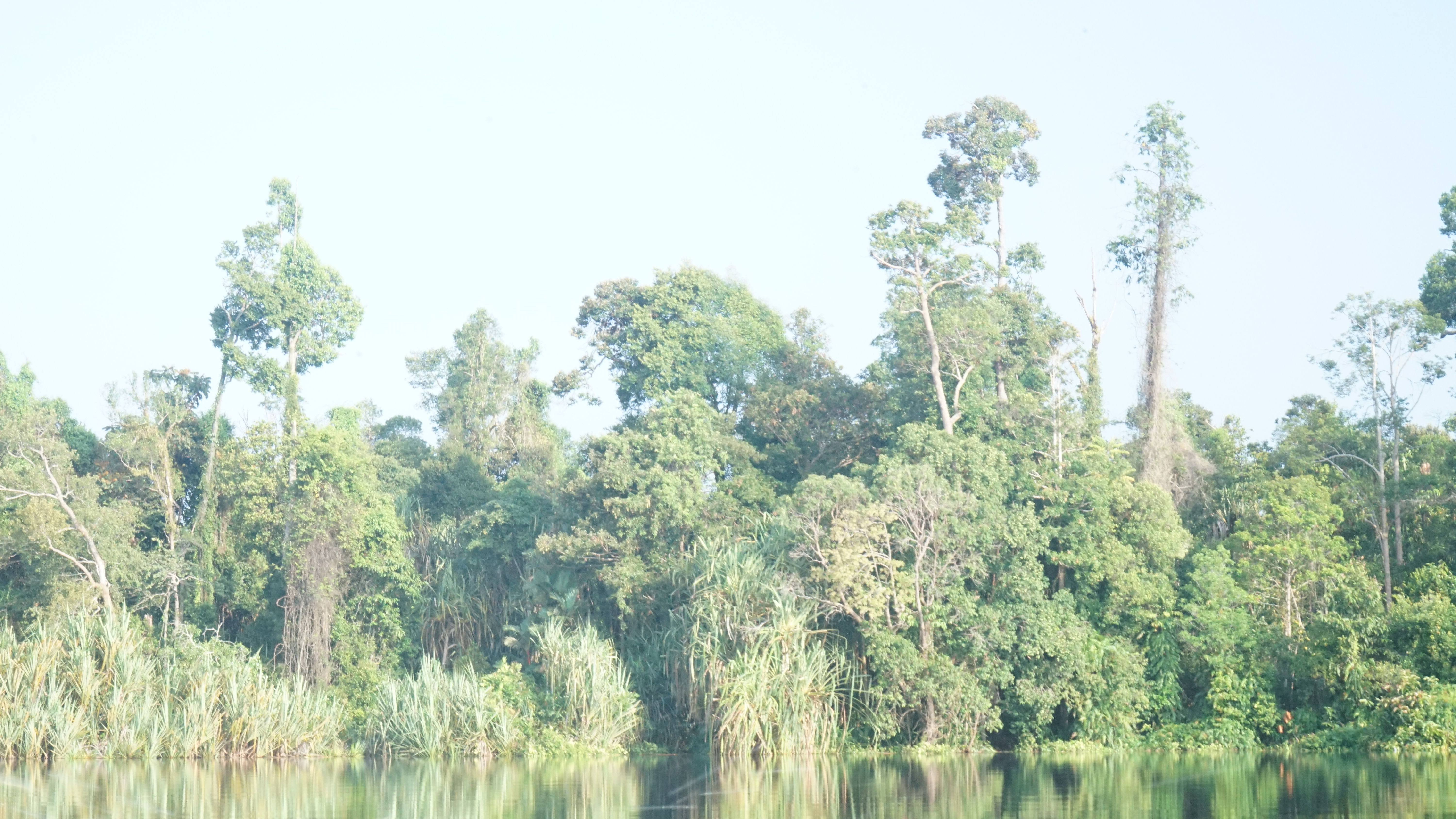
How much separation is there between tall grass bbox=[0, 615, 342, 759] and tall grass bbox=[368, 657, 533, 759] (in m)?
1.77

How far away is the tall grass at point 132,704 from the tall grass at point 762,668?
7.62 metres

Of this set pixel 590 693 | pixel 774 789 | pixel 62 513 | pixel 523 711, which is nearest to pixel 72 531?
pixel 62 513

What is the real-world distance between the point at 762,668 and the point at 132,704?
1124 cm

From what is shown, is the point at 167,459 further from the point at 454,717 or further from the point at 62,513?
the point at 454,717

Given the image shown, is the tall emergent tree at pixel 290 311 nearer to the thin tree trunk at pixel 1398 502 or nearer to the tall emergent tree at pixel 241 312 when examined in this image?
the tall emergent tree at pixel 241 312

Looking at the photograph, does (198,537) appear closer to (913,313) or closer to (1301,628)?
(913,313)

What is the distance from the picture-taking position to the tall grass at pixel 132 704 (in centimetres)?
2467

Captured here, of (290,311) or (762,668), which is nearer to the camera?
(762,668)

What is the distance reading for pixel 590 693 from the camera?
25.6 metres

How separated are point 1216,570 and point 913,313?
8.79 m

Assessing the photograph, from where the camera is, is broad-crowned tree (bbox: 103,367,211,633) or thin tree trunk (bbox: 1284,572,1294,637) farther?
broad-crowned tree (bbox: 103,367,211,633)

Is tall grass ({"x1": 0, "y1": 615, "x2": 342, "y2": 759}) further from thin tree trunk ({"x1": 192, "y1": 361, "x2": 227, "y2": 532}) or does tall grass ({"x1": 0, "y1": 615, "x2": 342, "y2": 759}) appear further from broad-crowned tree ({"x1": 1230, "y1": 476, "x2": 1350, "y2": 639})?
broad-crowned tree ({"x1": 1230, "y1": 476, "x2": 1350, "y2": 639})

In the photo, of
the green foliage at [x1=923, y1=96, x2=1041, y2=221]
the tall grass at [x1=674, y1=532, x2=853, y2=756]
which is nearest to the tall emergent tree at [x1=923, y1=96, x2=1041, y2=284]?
the green foliage at [x1=923, y1=96, x2=1041, y2=221]

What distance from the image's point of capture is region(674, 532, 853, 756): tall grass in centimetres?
2367
